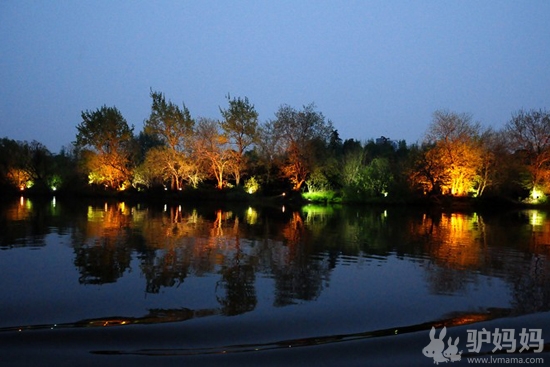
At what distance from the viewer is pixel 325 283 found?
1042cm

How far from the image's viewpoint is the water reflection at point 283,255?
32.7ft

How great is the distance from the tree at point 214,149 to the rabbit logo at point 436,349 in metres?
44.7

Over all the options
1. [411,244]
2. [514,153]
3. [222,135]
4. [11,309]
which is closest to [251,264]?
[11,309]

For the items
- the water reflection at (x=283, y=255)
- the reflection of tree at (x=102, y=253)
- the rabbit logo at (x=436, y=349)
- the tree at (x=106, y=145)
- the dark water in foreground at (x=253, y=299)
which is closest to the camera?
the rabbit logo at (x=436, y=349)

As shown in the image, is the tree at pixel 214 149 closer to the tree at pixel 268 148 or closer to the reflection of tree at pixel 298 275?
the tree at pixel 268 148

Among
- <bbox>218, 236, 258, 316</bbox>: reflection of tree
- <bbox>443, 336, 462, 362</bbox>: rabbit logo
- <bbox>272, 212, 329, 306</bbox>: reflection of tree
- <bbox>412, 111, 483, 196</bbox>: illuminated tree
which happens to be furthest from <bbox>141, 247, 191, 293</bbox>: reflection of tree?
<bbox>412, 111, 483, 196</bbox>: illuminated tree

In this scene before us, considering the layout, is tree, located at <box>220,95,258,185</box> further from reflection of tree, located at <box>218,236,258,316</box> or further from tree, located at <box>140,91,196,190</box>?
reflection of tree, located at <box>218,236,258,316</box>

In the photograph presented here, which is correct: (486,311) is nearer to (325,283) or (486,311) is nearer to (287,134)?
(325,283)

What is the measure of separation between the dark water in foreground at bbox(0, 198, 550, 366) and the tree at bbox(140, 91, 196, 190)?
35065 millimetres

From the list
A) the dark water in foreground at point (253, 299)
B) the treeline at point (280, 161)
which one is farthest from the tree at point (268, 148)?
the dark water in foreground at point (253, 299)

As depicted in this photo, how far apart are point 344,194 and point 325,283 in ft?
129

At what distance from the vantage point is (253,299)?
348 inches

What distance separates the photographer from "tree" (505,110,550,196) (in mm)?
46312

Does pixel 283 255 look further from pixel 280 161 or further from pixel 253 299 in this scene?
pixel 280 161
